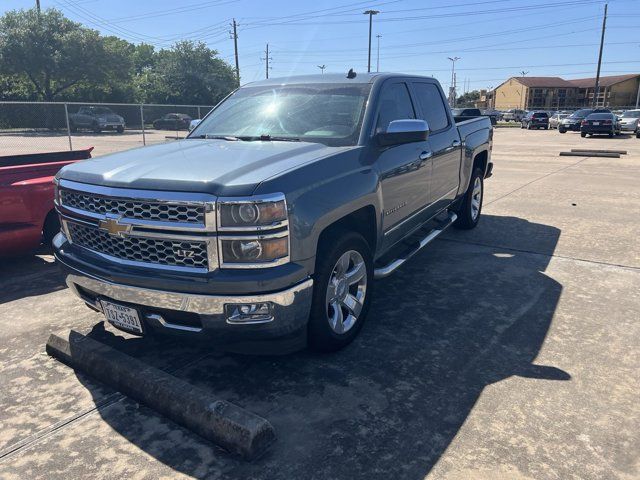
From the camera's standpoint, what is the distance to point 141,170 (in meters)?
3.14

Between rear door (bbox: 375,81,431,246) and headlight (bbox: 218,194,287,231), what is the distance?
1.39m

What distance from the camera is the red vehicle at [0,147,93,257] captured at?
212 inches

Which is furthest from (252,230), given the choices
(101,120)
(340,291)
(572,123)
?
(572,123)

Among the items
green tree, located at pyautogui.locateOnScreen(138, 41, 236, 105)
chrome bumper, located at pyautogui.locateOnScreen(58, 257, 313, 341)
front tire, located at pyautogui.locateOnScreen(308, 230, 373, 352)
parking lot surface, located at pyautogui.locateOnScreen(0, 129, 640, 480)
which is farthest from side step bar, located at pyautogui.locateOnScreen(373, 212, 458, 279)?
green tree, located at pyautogui.locateOnScreen(138, 41, 236, 105)

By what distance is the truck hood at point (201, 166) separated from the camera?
2.87 m

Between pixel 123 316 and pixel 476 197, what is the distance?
564 cm

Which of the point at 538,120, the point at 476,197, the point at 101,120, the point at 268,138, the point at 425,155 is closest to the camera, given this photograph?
the point at 268,138

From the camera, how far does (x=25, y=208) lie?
5477mm

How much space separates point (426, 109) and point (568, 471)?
3.84m

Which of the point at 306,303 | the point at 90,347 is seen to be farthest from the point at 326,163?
the point at 90,347

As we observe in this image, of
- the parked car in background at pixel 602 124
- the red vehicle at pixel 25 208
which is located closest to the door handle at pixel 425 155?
the red vehicle at pixel 25 208

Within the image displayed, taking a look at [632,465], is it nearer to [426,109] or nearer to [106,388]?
[106,388]

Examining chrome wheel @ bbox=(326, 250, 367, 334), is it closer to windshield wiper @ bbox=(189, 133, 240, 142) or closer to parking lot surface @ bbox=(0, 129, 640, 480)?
parking lot surface @ bbox=(0, 129, 640, 480)

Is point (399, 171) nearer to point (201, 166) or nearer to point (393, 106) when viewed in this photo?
point (393, 106)
